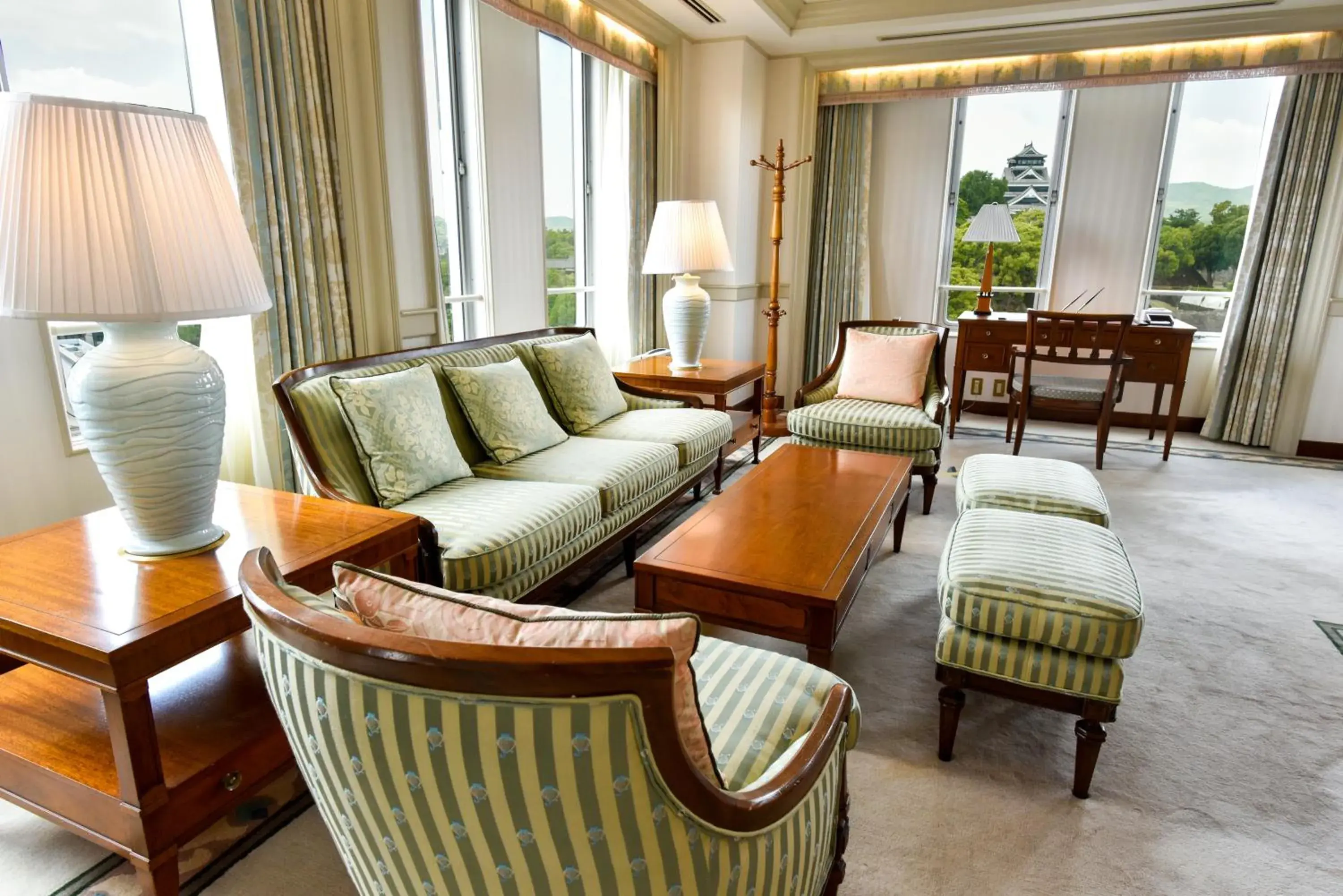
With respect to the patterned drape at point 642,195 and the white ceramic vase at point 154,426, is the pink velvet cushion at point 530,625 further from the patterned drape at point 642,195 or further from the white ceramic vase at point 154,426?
the patterned drape at point 642,195

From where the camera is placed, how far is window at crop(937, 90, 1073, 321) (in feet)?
17.6

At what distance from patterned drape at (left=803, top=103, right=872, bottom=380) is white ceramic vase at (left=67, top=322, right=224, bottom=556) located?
443 cm

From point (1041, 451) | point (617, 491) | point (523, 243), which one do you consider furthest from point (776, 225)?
point (617, 491)

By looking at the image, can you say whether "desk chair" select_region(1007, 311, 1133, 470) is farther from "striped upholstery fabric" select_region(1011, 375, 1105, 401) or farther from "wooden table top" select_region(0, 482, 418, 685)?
"wooden table top" select_region(0, 482, 418, 685)

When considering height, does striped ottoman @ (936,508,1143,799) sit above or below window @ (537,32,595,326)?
below

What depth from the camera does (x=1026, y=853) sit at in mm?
1594

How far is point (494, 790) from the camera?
0.72 meters

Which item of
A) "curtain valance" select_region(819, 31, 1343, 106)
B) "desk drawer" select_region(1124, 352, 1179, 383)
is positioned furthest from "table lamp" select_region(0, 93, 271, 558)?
"desk drawer" select_region(1124, 352, 1179, 383)

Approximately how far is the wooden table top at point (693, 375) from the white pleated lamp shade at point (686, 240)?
0.54 m

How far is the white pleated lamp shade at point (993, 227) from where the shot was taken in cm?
515

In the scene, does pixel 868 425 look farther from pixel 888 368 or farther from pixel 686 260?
pixel 686 260

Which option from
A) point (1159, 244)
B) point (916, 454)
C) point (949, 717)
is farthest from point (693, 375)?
point (1159, 244)

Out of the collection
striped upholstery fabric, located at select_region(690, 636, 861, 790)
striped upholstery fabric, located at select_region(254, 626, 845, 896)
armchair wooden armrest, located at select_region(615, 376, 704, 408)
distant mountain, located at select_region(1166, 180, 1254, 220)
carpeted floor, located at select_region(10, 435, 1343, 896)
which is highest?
distant mountain, located at select_region(1166, 180, 1254, 220)

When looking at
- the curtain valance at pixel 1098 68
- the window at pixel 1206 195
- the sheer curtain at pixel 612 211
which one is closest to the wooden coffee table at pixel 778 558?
the sheer curtain at pixel 612 211
